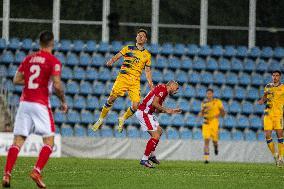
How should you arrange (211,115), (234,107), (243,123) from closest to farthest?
1. (211,115)
2. (243,123)
3. (234,107)

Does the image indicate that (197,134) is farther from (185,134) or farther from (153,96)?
(153,96)

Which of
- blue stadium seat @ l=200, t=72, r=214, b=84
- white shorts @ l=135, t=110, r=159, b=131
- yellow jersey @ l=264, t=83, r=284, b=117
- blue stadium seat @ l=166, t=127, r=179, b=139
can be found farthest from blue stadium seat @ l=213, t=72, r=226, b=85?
white shorts @ l=135, t=110, r=159, b=131

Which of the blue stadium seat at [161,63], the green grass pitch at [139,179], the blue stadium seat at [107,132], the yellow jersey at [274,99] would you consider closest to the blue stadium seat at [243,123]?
the blue stadium seat at [161,63]

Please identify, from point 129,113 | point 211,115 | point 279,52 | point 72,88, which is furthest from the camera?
point 279,52

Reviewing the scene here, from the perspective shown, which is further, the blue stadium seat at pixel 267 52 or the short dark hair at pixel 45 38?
the blue stadium seat at pixel 267 52

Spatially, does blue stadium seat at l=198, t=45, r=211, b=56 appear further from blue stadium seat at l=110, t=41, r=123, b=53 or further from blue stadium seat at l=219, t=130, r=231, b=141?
blue stadium seat at l=219, t=130, r=231, b=141

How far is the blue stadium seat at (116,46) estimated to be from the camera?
25469mm

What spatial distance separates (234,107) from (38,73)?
50.0 feet

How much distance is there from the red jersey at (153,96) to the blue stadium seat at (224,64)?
10075mm

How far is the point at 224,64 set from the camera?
25516mm

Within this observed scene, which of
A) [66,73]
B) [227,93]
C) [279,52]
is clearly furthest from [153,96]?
[279,52]

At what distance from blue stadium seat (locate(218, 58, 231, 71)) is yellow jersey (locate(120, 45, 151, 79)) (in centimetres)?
887

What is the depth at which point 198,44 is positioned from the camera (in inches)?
1062

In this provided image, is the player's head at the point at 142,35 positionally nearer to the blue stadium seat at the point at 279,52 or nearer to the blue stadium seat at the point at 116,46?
the blue stadium seat at the point at 116,46
